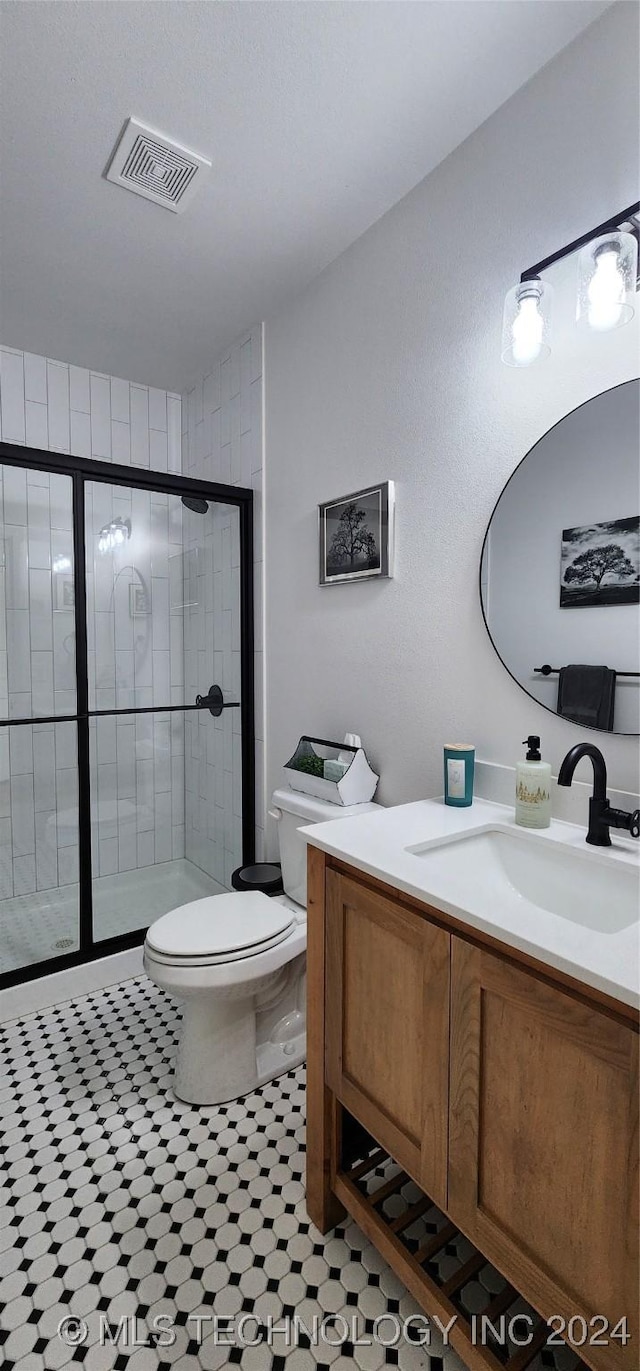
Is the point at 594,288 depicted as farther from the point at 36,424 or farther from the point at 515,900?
the point at 36,424

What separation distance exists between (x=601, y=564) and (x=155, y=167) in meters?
1.51

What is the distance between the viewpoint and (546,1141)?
781 millimetres

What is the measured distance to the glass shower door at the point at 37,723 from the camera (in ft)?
6.82

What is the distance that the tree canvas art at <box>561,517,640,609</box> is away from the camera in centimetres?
115

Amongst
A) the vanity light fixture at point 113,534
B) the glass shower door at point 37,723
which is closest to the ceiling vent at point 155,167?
the glass shower door at point 37,723

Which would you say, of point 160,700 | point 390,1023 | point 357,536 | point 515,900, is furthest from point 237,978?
point 357,536

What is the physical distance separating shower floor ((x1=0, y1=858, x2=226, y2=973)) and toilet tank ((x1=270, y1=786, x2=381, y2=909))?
717 mm

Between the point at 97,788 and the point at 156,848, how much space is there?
0.38 metres

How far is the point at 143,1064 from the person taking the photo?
1.76 meters

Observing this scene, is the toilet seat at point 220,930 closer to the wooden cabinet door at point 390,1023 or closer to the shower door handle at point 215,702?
the wooden cabinet door at point 390,1023

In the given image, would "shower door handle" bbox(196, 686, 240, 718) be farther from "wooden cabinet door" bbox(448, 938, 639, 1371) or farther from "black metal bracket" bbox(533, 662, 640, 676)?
"wooden cabinet door" bbox(448, 938, 639, 1371)

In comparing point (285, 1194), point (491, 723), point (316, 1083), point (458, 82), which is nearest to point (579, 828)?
point (491, 723)

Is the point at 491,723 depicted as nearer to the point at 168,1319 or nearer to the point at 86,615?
the point at 168,1319

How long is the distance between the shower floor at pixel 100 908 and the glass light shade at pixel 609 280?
2.26 meters
